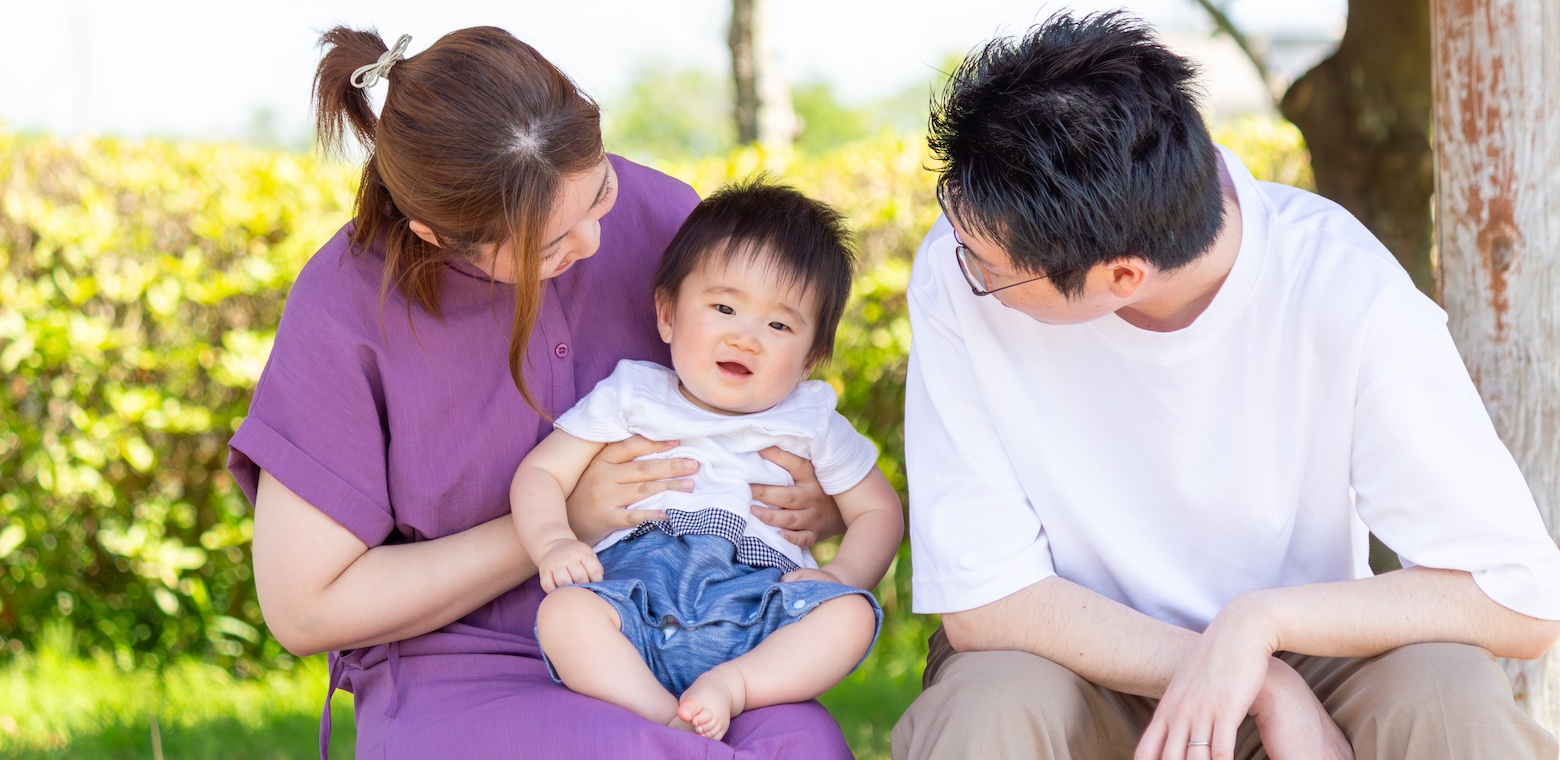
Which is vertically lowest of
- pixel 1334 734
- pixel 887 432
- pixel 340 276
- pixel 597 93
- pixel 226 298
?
pixel 887 432

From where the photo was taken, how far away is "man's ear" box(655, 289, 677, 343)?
2.34m

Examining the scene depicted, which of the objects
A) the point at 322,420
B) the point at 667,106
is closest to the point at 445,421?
the point at 322,420

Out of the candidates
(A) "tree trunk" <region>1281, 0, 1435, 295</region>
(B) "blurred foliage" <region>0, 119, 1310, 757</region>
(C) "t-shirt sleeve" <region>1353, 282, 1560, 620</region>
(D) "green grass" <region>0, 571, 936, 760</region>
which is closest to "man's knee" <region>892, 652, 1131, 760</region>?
(C) "t-shirt sleeve" <region>1353, 282, 1560, 620</region>

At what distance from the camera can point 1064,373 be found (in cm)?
207

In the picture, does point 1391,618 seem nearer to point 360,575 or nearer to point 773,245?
point 773,245

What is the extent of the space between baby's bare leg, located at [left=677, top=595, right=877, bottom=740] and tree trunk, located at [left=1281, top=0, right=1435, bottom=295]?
210cm

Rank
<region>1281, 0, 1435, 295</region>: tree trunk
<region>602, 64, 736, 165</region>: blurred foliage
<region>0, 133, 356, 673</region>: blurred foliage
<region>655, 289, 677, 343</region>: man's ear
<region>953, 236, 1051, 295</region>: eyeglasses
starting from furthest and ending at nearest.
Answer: <region>602, 64, 736, 165</region>: blurred foliage → <region>0, 133, 356, 673</region>: blurred foliage → <region>1281, 0, 1435, 295</region>: tree trunk → <region>655, 289, 677, 343</region>: man's ear → <region>953, 236, 1051, 295</region>: eyeglasses

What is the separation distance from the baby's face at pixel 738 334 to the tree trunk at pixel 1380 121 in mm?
1887

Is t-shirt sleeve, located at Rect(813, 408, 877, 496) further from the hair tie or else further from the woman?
the hair tie

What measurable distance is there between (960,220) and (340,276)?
103cm

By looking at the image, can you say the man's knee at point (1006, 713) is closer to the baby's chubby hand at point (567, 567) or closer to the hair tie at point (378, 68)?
the baby's chubby hand at point (567, 567)

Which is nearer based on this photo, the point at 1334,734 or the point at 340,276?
the point at 1334,734

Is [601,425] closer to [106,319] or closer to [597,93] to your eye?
[597,93]

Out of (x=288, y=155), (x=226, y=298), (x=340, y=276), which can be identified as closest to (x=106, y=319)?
(x=226, y=298)
